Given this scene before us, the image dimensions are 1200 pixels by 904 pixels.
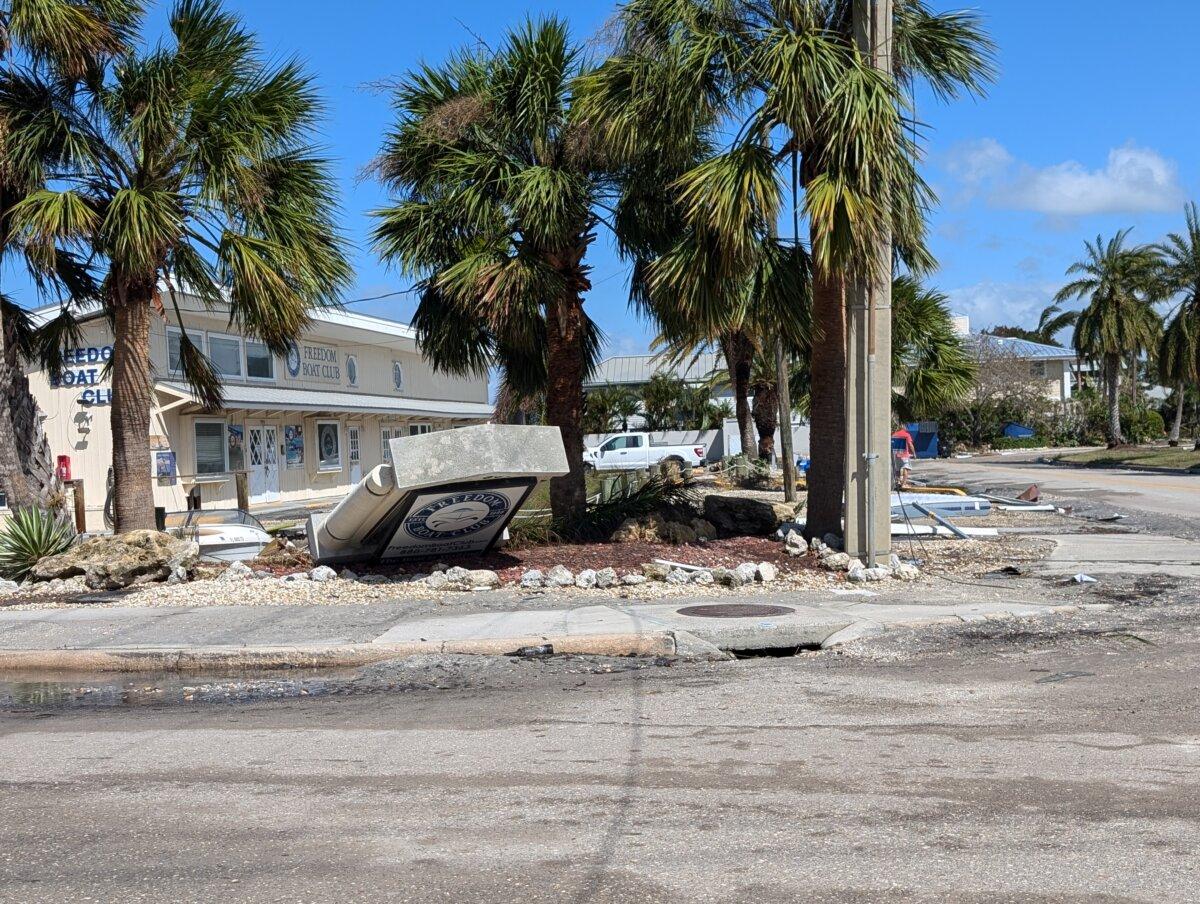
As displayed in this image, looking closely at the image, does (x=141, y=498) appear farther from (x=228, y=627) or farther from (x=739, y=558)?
(x=739, y=558)

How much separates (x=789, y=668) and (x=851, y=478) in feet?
15.1

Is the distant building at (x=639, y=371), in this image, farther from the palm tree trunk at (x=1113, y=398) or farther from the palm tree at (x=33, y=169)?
the palm tree at (x=33, y=169)

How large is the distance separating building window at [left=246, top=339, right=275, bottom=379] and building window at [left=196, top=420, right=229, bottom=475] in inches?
82.8

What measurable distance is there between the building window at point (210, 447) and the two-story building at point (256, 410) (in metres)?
0.03

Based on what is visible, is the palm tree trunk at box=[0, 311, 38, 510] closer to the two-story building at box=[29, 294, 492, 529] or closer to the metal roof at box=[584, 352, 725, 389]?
the two-story building at box=[29, 294, 492, 529]

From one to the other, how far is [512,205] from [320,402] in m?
17.0

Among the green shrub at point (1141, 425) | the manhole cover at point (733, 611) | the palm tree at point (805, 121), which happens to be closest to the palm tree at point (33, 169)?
the palm tree at point (805, 121)

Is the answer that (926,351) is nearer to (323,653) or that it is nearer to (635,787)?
(323,653)

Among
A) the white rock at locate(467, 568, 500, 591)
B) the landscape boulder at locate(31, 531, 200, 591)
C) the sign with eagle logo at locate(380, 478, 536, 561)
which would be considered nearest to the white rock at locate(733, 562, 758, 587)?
the sign with eagle logo at locate(380, 478, 536, 561)

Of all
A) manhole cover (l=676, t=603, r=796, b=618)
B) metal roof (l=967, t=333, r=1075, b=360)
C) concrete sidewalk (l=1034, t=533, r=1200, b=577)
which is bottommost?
concrete sidewalk (l=1034, t=533, r=1200, b=577)

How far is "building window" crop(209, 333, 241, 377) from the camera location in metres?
27.7

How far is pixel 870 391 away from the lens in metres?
12.3

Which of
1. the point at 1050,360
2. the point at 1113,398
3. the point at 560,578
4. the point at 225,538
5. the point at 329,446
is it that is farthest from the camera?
the point at 1050,360

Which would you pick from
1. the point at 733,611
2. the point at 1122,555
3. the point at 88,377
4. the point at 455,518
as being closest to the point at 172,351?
the point at 88,377
